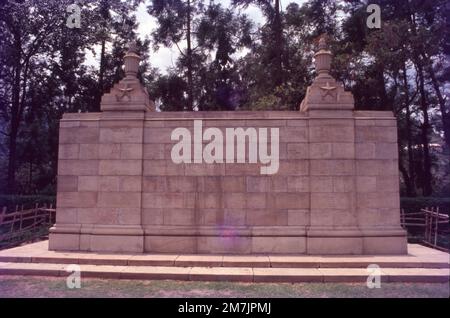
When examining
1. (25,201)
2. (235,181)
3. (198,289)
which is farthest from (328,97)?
(25,201)

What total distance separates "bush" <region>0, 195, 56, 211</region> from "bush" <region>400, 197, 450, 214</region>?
18.0 m

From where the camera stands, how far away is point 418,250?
1199cm

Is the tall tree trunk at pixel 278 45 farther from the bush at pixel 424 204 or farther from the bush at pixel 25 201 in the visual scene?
the bush at pixel 25 201

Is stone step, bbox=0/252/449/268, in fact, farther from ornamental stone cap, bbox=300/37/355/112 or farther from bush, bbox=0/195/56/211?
bush, bbox=0/195/56/211

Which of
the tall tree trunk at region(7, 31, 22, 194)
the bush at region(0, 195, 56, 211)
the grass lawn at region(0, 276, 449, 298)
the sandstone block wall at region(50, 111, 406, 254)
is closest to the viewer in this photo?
the grass lawn at region(0, 276, 449, 298)

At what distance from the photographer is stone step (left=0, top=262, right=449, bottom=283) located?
935 cm

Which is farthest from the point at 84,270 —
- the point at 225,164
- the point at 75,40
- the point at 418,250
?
the point at 75,40

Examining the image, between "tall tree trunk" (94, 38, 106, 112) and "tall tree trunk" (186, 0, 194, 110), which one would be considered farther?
"tall tree trunk" (186, 0, 194, 110)

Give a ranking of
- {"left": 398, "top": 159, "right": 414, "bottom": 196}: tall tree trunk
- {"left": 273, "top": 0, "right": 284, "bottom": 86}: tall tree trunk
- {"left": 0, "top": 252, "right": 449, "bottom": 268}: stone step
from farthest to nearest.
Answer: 1. {"left": 398, "top": 159, "right": 414, "bottom": 196}: tall tree trunk
2. {"left": 273, "top": 0, "right": 284, "bottom": 86}: tall tree trunk
3. {"left": 0, "top": 252, "right": 449, "bottom": 268}: stone step

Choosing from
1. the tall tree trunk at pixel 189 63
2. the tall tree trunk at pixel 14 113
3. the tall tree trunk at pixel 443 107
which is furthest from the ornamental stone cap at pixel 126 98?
the tall tree trunk at pixel 443 107

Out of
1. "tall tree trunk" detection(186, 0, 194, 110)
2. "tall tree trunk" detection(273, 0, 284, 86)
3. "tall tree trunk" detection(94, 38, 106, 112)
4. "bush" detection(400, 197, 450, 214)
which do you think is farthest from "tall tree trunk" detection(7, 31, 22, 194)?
Answer: "bush" detection(400, 197, 450, 214)

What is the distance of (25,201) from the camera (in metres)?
22.8
